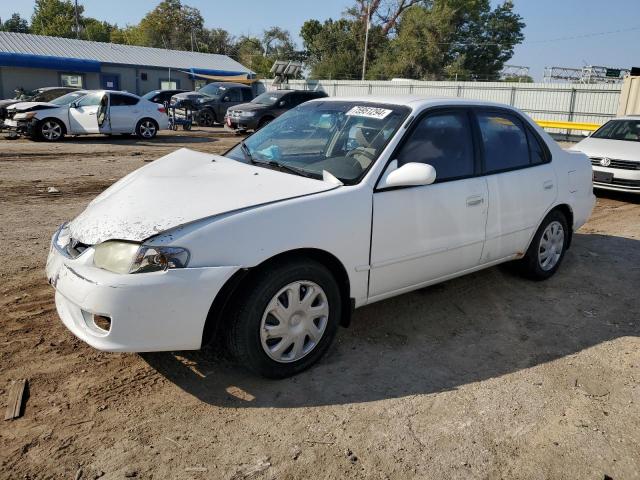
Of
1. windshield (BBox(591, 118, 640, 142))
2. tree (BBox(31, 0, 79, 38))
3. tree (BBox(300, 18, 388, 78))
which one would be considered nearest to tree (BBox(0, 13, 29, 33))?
tree (BBox(31, 0, 79, 38))

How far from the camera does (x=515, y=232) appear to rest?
4496mm

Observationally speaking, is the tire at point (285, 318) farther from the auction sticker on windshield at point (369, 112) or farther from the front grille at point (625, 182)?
the front grille at point (625, 182)

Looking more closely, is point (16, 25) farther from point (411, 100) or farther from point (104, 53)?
point (411, 100)

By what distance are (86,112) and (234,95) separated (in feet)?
28.3

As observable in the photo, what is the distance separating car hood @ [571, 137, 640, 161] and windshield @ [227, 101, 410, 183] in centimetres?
692

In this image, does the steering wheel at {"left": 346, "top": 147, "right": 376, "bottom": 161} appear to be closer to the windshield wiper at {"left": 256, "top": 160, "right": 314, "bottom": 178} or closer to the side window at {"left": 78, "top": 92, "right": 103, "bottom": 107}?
A: the windshield wiper at {"left": 256, "top": 160, "right": 314, "bottom": 178}

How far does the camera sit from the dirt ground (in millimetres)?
2592

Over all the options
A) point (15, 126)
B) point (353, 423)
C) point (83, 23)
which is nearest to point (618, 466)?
point (353, 423)

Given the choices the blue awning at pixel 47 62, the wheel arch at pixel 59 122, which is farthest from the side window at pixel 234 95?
the blue awning at pixel 47 62

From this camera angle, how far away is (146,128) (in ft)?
56.5

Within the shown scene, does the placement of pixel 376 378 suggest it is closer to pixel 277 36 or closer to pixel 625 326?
pixel 625 326

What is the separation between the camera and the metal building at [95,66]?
32969mm

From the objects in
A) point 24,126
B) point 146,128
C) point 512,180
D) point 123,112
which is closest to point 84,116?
point 123,112

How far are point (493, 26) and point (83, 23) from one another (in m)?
57.7
